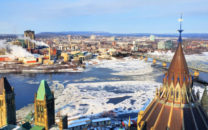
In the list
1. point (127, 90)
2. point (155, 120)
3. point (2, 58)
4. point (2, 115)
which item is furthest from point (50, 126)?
point (2, 58)

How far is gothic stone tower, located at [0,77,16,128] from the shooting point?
2016cm

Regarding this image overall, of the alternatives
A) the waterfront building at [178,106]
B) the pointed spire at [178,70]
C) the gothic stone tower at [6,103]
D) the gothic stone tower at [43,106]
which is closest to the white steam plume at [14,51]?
the gothic stone tower at [6,103]

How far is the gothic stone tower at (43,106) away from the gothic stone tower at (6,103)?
3696mm

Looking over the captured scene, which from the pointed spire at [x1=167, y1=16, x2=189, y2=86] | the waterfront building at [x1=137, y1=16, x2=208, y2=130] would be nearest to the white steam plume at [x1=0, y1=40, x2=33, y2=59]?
the waterfront building at [x1=137, y1=16, x2=208, y2=130]

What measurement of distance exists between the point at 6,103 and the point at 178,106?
626 inches

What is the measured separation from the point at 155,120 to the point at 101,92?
4085cm

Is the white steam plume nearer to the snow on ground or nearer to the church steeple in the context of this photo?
the snow on ground

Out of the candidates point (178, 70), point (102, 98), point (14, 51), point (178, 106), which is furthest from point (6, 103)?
point (14, 51)

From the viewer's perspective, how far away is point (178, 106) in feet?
42.8

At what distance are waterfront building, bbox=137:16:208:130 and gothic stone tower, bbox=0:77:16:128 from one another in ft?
44.6

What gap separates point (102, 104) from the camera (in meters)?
43.3

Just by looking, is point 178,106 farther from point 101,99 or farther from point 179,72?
point 101,99

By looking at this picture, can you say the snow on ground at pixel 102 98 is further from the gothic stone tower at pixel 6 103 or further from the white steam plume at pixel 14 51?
the white steam plume at pixel 14 51

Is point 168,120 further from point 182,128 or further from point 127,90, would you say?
point 127,90
